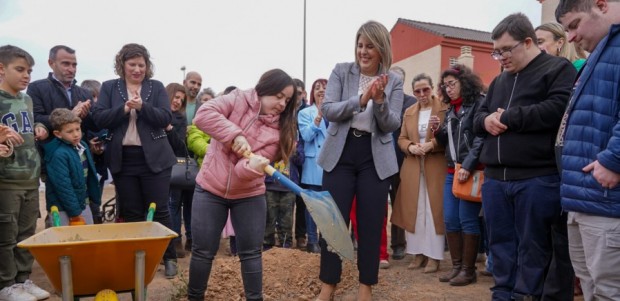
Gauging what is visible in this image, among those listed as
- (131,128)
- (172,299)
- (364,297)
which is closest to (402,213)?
(364,297)

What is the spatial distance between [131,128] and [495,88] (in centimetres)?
297

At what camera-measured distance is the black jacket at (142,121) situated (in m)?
4.04

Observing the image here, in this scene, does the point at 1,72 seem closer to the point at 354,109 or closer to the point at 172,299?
the point at 172,299

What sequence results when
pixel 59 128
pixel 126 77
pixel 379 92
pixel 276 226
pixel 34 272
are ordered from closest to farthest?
pixel 379 92 → pixel 59 128 → pixel 126 77 → pixel 34 272 → pixel 276 226

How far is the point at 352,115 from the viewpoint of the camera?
3.37m

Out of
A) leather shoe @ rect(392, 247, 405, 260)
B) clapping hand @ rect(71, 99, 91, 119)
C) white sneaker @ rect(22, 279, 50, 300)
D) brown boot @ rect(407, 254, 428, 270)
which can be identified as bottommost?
leather shoe @ rect(392, 247, 405, 260)

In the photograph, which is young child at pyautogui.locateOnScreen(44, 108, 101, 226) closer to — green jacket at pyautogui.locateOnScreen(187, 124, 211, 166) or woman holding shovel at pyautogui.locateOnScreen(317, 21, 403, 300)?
green jacket at pyautogui.locateOnScreen(187, 124, 211, 166)

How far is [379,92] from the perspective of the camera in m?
3.21

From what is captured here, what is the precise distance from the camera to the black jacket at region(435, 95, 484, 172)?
393 cm

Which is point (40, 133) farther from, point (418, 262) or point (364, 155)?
point (418, 262)

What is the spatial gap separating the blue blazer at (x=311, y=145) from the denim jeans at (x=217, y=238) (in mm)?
2358

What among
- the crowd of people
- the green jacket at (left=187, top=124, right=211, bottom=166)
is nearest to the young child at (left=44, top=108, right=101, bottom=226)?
the crowd of people

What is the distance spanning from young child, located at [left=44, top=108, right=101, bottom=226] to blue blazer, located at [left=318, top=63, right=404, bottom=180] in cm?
210

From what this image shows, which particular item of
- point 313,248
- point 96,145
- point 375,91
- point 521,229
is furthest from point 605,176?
point 96,145
